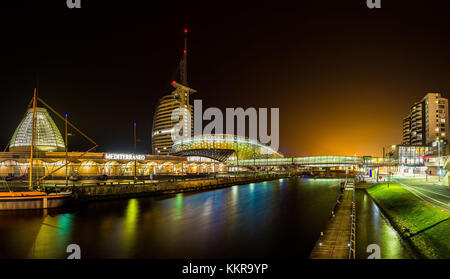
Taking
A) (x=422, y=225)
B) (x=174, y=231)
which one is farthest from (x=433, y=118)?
(x=174, y=231)

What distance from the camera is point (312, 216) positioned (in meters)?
32.2

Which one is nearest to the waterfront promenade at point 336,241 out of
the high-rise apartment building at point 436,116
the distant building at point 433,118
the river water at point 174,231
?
the river water at point 174,231

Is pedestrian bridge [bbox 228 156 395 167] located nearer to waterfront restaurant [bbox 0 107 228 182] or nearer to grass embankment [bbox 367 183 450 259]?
waterfront restaurant [bbox 0 107 228 182]

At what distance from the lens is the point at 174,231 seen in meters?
24.7

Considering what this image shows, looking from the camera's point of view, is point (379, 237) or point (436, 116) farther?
point (436, 116)

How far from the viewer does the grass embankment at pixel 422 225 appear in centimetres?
1518

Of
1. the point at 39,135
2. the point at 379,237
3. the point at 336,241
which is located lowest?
the point at 379,237

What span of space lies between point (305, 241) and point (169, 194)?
31492 mm

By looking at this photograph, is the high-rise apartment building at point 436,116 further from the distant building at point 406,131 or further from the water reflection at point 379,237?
the water reflection at point 379,237

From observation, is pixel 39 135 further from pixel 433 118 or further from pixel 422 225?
pixel 433 118

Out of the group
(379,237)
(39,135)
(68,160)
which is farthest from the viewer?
(39,135)

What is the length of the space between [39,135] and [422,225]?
4576 inches

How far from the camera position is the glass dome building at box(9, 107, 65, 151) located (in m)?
99.2

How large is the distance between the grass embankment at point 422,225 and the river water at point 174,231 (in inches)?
43.5
